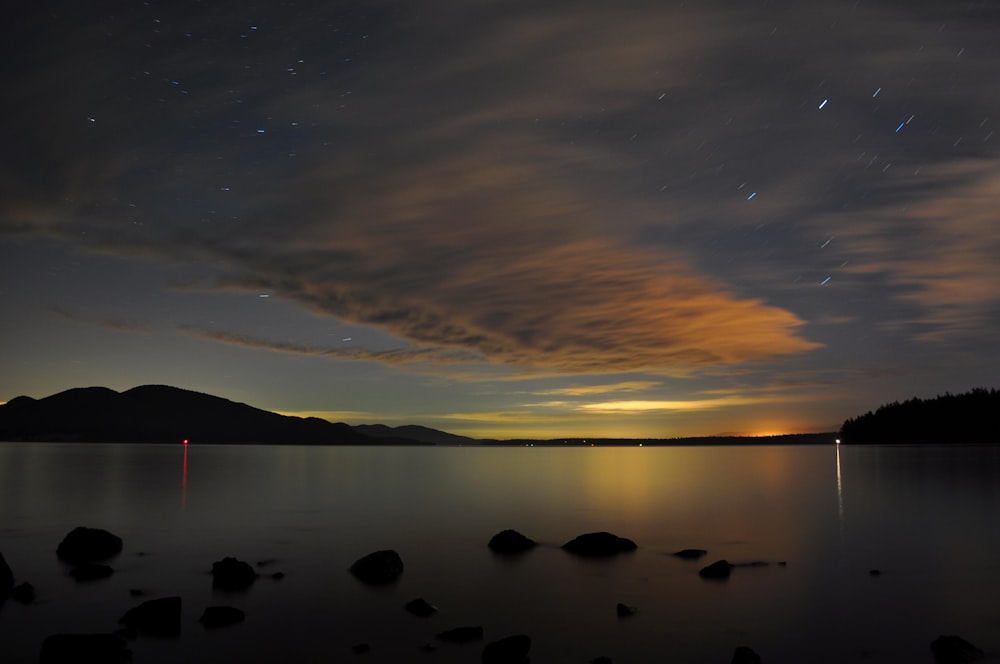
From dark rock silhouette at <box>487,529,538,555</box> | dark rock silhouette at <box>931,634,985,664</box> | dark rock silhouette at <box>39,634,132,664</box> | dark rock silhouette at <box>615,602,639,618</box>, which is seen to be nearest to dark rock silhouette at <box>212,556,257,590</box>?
dark rock silhouette at <box>39,634,132,664</box>

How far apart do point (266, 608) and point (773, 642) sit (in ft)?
49.1

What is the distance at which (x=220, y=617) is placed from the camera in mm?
19609

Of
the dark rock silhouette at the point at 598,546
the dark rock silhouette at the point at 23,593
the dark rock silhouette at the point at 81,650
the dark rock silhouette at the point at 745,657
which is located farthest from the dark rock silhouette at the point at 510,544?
the dark rock silhouette at the point at 81,650

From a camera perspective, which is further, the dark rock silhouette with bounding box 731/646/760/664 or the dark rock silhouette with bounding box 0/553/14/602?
the dark rock silhouette with bounding box 0/553/14/602

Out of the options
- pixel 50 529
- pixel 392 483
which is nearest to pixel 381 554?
pixel 50 529

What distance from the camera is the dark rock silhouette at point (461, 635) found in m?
18.3

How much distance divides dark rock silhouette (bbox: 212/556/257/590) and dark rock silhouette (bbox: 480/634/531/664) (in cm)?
1177

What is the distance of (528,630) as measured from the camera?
2003cm

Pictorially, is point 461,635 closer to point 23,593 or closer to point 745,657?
point 745,657

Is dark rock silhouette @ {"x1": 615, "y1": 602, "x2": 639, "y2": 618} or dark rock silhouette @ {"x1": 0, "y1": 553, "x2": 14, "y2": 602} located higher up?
dark rock silhouette @ {"x1": 0, "y1": 553, "x2": 14, "y2": 602}

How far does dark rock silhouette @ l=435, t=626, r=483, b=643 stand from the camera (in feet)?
60.2

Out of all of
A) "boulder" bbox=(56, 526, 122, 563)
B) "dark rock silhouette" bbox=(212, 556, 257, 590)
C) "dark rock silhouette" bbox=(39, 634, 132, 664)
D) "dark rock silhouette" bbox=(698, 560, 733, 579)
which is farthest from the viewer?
"boulder" bbox=(56, 526, 122, 563)

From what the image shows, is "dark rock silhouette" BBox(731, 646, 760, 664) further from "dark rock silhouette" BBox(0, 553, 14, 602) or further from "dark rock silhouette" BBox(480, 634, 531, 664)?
"dark rock silhouette" BBox(0, 553, 14, 602)

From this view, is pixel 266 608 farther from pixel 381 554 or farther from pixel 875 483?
pixel 875 483
